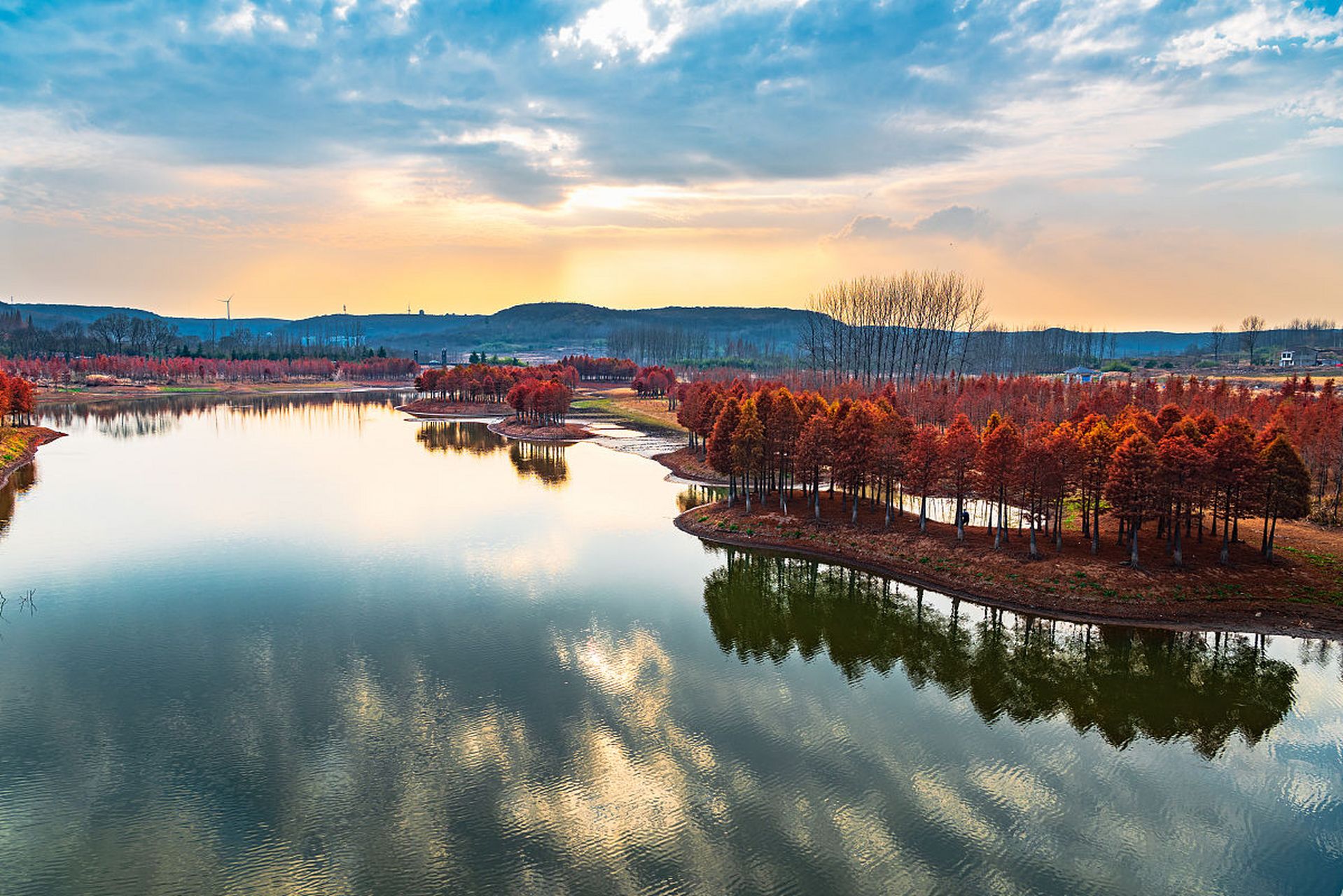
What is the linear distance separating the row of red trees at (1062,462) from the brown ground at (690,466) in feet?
14.7

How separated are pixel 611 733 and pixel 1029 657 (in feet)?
67.5

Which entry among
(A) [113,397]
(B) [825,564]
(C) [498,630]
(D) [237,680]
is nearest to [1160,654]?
(B) [825,564]

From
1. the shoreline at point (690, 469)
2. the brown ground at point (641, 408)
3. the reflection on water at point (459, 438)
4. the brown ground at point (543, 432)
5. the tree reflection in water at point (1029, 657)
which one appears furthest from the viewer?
the brown ground at point (641, 408)

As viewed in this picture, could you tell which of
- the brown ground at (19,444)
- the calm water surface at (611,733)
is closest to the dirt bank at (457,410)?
the brown ground at (19,444)

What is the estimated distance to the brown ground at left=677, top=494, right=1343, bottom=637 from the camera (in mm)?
38594

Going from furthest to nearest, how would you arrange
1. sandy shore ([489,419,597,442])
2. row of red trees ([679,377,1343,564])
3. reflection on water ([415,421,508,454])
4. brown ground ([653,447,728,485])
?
sandy shore ([489,419,597,442]) < reflection on water ([415,421,508,454]) < brown ground ([653,447,728,485]) < row of red trees ([679,377,1343,564])

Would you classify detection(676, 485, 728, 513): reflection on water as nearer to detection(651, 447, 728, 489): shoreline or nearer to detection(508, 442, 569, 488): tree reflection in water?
detection(651, 447, 728, 489): shoreline

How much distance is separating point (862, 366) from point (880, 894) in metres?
144

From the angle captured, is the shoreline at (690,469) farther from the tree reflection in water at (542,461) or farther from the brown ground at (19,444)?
the brown ground at (19,444)

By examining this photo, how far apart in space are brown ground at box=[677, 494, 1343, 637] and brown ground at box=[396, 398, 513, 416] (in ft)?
368

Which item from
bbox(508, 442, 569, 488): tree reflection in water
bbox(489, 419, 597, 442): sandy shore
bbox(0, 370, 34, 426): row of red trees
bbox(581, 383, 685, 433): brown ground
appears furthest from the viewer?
bbox(581, 383, 685, 433): brown ground

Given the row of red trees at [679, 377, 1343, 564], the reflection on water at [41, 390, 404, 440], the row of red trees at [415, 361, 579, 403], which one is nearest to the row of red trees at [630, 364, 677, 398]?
the row of red trees at [415, 361, 579, 403]

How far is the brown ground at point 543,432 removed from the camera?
115 metres

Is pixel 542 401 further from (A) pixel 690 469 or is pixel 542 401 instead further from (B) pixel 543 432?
(A) pixel 690 469
